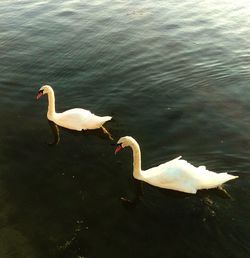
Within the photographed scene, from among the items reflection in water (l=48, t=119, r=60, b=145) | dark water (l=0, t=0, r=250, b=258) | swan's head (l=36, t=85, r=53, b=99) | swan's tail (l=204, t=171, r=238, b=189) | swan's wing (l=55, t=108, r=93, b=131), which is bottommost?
reflection in water (l=48, t=119, r=60, b=145)

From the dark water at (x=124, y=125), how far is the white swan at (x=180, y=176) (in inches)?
12.1

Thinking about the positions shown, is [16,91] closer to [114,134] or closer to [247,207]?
[114,134]

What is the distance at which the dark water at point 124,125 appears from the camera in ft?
32.2

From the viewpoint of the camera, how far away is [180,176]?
1088cm

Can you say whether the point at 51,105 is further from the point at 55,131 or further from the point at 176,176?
the point at 176,176

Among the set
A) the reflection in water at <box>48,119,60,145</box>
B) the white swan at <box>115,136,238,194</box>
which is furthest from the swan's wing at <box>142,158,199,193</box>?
the reflection in water at <box>48,119,60,145</box>

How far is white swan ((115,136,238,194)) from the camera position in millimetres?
10648

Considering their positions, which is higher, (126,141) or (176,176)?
(126,141)

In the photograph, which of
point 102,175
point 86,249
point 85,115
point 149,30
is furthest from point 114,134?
point 149,30

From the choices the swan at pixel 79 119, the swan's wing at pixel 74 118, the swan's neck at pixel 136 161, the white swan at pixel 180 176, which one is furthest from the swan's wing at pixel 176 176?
the swan's wing at pixel 74 118

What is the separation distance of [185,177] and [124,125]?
3.72 m

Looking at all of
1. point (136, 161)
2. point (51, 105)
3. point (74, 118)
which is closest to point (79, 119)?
point (74, 118)

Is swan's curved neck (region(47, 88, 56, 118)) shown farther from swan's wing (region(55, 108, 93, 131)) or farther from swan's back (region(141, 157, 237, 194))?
swan's back (region(141, 157, 237, 194))

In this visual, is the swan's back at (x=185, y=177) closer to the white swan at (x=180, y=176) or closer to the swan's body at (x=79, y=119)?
the white swan at (x=180, y=176)
